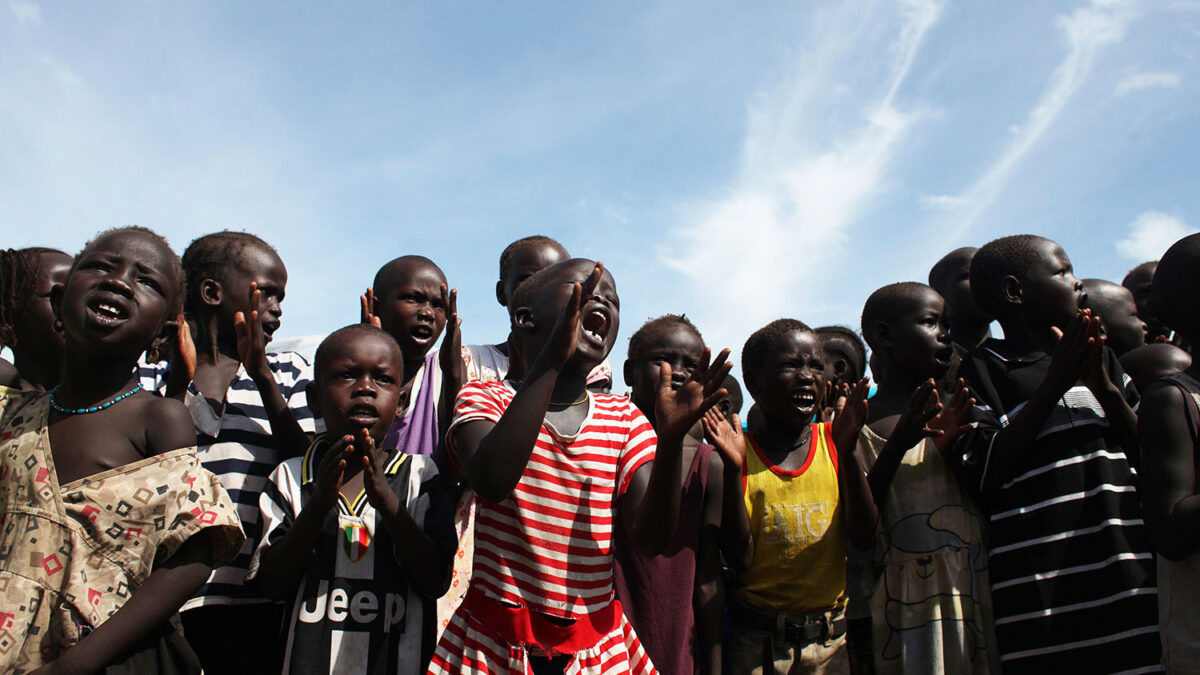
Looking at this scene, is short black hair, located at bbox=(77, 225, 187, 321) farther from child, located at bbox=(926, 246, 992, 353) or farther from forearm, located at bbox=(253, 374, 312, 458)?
child, located at bbox=(926, 246, 992, 353)

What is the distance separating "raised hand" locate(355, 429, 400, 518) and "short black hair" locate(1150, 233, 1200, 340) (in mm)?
2535

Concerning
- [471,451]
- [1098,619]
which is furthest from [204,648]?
[1098,619]

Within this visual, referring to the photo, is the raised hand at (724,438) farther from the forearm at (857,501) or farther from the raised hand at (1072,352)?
the raised hand at (1072,352)

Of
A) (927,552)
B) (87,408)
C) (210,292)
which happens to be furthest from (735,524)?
(210,292)

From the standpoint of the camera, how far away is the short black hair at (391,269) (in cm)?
397

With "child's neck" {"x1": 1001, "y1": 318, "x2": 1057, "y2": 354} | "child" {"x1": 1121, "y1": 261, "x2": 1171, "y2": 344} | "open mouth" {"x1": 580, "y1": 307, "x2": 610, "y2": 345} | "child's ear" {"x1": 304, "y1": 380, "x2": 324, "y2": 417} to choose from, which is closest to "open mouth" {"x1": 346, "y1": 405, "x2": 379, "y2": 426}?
"child's ear" {"x1": 304, "y1": 380, "x2": 324, "y2": 417}

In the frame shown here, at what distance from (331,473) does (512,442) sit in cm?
64

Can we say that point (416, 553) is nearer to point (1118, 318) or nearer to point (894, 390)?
point (894, 390)

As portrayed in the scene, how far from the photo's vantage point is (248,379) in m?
3.31

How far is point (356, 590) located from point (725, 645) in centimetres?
161

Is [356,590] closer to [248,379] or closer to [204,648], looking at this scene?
[204,648]

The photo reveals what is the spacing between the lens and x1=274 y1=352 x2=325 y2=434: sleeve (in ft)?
10.9

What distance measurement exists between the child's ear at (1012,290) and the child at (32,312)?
4098 millimetres

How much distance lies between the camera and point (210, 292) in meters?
3.58
